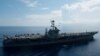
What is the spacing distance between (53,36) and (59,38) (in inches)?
141

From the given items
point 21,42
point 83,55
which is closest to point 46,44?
point 21,42

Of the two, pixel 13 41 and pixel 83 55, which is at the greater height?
pixel 13 41

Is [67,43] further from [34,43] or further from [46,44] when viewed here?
[34,43]

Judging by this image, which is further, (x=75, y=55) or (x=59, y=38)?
(x=59, y=38)

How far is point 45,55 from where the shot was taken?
180ft

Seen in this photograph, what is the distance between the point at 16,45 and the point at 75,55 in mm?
26191

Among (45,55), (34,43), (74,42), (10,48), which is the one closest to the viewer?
(45,55)

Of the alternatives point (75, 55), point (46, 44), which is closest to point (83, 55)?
point (75, 55)

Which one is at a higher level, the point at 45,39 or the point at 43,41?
the point at 45,39

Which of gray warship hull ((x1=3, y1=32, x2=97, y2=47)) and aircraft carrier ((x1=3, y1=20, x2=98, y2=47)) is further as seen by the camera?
aircraft carrier ((x1=3, y1=20, x2=98, y2=47))

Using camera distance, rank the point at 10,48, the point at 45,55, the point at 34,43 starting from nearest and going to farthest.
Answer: the point at 45,55, the point at 10,48, the point at 34,43

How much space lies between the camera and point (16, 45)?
68.2m

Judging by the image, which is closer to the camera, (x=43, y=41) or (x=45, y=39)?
(x=43, y=41)

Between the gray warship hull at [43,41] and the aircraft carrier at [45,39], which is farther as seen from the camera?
the aircraft carrier at [45,39]
